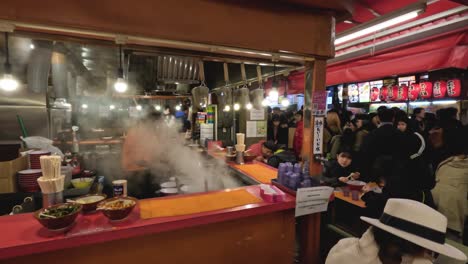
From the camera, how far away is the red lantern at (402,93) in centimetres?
642

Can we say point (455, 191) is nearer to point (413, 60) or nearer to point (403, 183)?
point (403, 183)

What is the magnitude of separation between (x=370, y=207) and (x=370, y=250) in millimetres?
1768

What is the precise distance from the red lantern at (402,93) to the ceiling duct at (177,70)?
5.64m

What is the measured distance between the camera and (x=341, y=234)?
348 centimetres

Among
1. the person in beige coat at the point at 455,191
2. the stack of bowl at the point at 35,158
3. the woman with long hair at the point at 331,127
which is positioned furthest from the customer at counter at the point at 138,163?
the person in beige coat at the point at 455,191

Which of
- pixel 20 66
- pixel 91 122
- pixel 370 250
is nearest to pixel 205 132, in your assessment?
pixel 91 122

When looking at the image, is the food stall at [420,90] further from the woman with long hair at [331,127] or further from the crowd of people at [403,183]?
the woman with long hair at [331,127]

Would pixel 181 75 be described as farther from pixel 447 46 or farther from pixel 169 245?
pixel 447 46

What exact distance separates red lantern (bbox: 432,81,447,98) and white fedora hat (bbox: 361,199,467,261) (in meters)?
5.82

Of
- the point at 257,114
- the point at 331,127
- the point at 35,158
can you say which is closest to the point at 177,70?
the point at 257,114

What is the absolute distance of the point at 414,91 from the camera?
20.5 ft

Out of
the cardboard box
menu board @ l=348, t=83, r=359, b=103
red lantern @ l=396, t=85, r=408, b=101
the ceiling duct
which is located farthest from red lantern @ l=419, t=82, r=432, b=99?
the cardboard box

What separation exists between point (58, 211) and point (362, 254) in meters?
2.27

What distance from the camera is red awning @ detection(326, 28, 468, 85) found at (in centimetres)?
360
